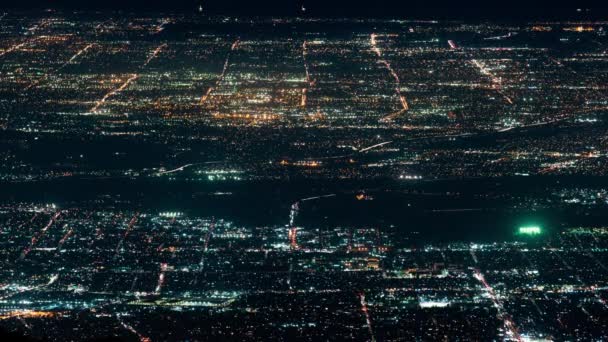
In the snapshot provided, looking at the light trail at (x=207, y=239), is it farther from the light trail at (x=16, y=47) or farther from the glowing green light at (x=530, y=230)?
the light trail at (x=16, y=47)

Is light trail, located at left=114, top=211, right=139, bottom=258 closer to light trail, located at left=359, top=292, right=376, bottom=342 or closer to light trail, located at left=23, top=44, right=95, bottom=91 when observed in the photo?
light trail, located at left=359, top=292, right=376, bottom=342

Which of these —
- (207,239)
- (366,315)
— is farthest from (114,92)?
(366,315)

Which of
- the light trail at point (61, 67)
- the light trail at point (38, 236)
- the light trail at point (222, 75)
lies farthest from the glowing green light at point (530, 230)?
the light trail at point (61, 67)

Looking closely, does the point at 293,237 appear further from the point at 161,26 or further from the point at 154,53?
the point at 161,26

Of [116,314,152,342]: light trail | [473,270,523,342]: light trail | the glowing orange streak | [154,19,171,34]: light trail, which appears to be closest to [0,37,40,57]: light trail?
[154,19,171,34]: light trail

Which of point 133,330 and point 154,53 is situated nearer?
point 133,330

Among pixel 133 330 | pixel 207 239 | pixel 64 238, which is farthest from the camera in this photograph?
pixel 64 238
